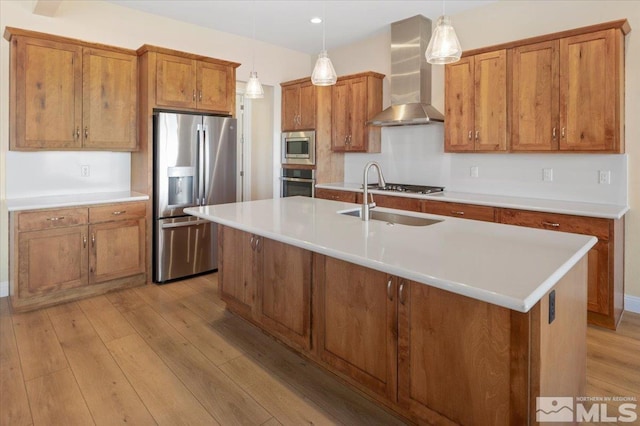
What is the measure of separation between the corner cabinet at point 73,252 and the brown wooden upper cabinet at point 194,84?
3.90 ft

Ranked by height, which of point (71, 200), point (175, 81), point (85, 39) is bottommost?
point (71, 200)

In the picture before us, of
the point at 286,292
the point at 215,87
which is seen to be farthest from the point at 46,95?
the point at 286,292

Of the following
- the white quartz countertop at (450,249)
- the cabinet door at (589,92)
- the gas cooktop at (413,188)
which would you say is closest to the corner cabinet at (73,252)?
the white quartz countertop at (450,249)

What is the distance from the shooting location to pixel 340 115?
17.1 ft

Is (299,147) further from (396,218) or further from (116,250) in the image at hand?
(396,218)

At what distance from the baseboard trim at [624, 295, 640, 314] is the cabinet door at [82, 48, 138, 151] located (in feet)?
15.9

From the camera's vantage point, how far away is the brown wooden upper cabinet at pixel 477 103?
146 inches

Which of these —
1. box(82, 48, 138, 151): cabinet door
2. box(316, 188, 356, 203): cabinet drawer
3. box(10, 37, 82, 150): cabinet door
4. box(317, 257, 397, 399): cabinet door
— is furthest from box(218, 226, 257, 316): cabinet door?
box(316, 188, 356, 203): cabinet drawer

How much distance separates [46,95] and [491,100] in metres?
4.10

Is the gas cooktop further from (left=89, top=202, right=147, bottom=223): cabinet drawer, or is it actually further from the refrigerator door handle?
(left=89, top=202, right=147, bottom=223): cabinet drawer

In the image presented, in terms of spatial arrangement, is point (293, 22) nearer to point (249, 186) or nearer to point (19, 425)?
point (249, 186)

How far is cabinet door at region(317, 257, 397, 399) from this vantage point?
6.10ft

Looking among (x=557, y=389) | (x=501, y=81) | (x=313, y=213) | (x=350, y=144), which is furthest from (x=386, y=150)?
(x=557, y=389)

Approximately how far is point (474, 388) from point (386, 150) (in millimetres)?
3905
